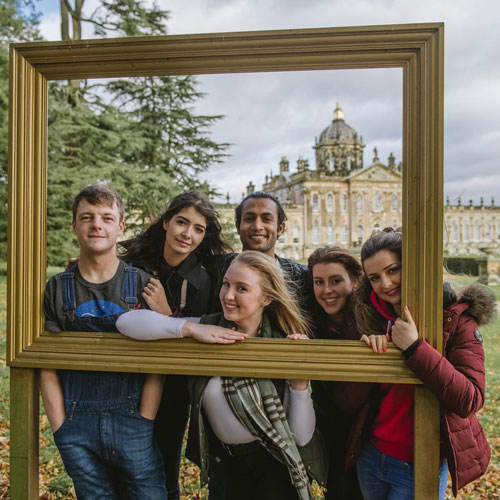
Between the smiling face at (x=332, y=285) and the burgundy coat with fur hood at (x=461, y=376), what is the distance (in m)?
0.48

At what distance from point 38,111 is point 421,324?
2528 mm

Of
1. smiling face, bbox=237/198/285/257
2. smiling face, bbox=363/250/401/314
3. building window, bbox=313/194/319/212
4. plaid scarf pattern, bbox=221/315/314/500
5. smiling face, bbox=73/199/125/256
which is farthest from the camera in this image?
building window, bbox=313/194/319/212

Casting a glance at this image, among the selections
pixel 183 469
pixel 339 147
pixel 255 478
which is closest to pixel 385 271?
pixel 339 147

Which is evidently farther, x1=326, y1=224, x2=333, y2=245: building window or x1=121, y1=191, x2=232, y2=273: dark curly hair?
x1=326, y1=224, x2=333, y2=245: building window

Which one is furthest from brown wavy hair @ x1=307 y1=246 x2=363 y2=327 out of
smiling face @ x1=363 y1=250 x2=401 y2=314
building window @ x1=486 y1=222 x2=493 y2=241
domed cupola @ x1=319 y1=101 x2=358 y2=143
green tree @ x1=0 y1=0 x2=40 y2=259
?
green tree @ x1=0 y1=0 x2=40 y2=259

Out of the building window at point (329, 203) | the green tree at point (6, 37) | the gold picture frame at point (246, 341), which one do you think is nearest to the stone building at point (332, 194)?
the building window at point (329, 203)

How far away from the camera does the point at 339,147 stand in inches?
119

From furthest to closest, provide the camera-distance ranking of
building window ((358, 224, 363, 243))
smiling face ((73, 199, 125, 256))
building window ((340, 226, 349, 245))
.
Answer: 1. building window ((340, 226, 349, 245))
2. building window ((358, 224, 363, 243))
3. smiling face ((73, 199, 125, 256))

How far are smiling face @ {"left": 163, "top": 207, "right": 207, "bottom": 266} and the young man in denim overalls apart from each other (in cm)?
24

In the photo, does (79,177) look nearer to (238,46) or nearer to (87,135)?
(87,135)

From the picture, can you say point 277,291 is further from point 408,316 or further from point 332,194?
point 332,194

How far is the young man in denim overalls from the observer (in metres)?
2.39

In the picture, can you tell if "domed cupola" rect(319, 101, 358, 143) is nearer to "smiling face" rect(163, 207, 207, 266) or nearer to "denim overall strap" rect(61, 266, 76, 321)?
"smiling face" rect(163, 207, 207, 266)

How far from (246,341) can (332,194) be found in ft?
5.16
